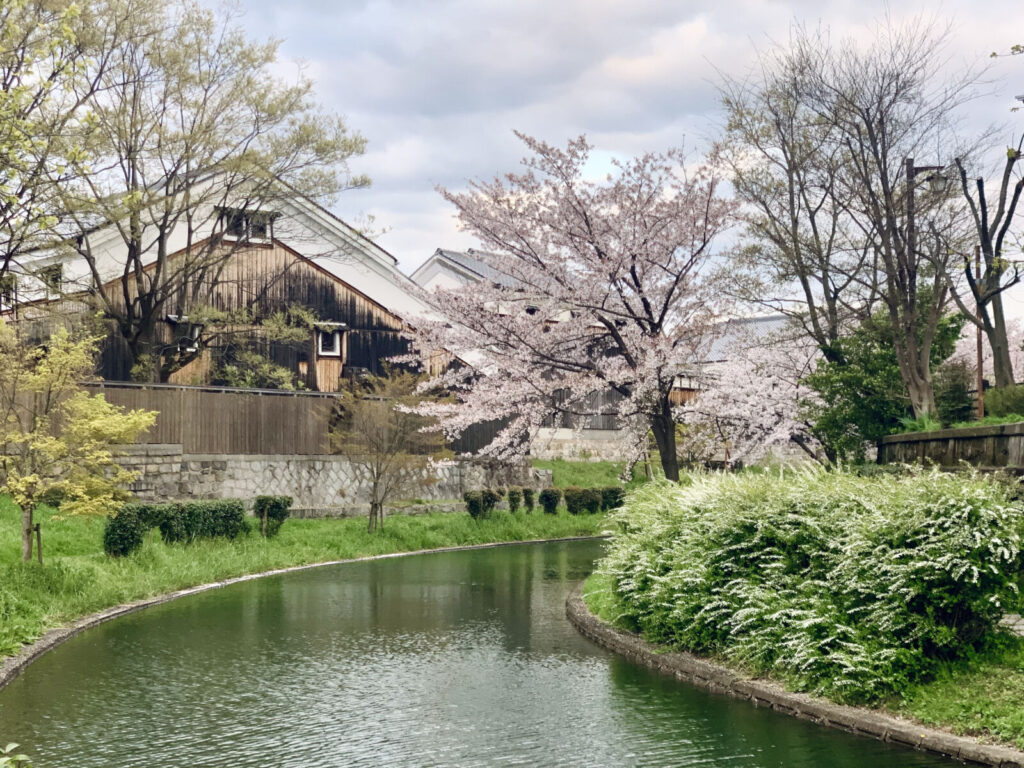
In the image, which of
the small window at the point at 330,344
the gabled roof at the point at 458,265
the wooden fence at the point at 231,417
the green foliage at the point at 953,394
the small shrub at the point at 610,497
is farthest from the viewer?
the gabled roof at the point at 458,265

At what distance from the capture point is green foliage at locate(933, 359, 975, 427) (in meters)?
21.2

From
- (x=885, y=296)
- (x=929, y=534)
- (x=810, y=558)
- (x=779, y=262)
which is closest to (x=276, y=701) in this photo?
(x=810, y=558)

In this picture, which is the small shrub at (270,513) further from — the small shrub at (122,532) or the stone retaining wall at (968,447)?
the stone retaining wall at (968,447)

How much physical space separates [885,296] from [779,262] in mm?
3879

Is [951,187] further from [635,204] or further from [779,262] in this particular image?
[635,204]

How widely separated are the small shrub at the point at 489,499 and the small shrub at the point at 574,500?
2.99m

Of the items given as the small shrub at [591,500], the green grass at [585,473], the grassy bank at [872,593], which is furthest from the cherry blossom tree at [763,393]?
the grassy bank at [872,593]

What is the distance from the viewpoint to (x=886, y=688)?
374 inches

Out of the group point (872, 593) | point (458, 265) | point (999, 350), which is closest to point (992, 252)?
point (999, 350)

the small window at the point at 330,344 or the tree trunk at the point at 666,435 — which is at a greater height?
the small window at the point at 330,344

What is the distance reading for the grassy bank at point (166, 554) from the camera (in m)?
15.6

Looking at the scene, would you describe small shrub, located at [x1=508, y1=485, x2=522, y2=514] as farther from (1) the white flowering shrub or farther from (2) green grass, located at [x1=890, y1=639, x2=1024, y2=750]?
(2) green grass, located at [x1=890, y1=639, x2=1024, y2=750]

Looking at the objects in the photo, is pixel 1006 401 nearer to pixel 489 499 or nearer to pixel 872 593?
pixel 872 593

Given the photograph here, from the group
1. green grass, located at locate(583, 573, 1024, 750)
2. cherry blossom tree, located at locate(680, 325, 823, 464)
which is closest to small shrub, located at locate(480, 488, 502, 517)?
cherry blossom tree, located at locate(680, 325, 823, 464)
